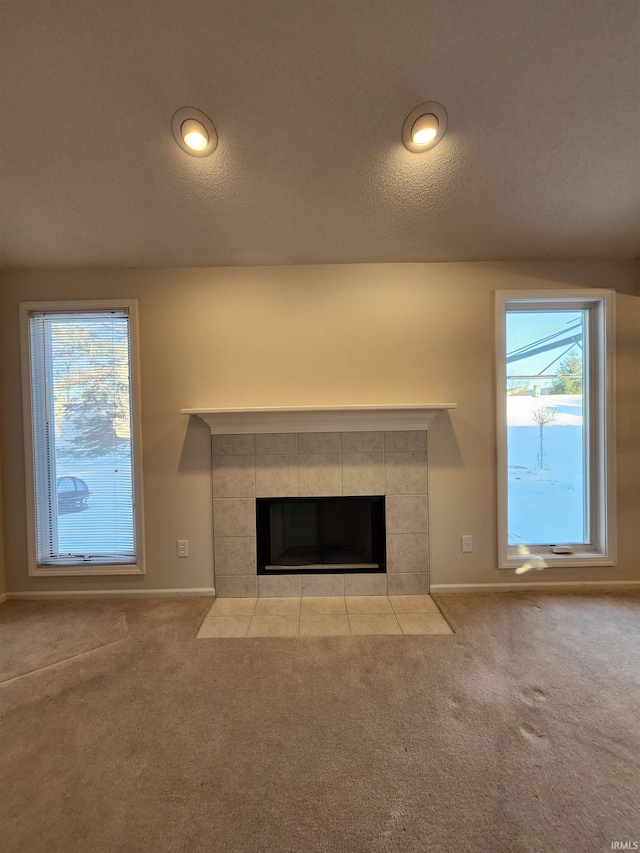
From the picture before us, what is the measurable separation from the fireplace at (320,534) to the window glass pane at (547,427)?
3.35 ft

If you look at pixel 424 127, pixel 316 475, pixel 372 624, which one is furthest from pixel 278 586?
pixel 424 127

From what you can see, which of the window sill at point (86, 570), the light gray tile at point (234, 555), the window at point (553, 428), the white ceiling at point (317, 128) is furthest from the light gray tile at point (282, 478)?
the window at point (553, 428)

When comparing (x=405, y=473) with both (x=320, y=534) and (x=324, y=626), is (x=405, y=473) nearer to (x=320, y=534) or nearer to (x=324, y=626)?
(x=320, y=534)

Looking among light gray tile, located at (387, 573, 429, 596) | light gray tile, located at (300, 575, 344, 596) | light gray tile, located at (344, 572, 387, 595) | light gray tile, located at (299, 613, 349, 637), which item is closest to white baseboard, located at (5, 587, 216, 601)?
light gray tile, located at (300, 575, 344, 596)

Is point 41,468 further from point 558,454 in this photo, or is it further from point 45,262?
point 558,454

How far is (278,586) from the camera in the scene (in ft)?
8.25

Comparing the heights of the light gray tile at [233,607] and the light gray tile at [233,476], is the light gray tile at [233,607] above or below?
below

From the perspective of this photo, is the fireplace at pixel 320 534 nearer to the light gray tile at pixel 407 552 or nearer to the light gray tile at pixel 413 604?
the light gray tile at pixel 407 552

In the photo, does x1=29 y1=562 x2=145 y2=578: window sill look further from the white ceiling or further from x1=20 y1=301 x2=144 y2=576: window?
the white ceiling

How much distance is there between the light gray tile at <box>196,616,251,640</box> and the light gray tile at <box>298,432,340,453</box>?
1.16m

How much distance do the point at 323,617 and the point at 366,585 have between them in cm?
42

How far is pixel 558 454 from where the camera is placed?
2.62 meters

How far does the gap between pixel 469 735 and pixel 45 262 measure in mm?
3570

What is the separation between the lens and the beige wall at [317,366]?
8.18 ft
